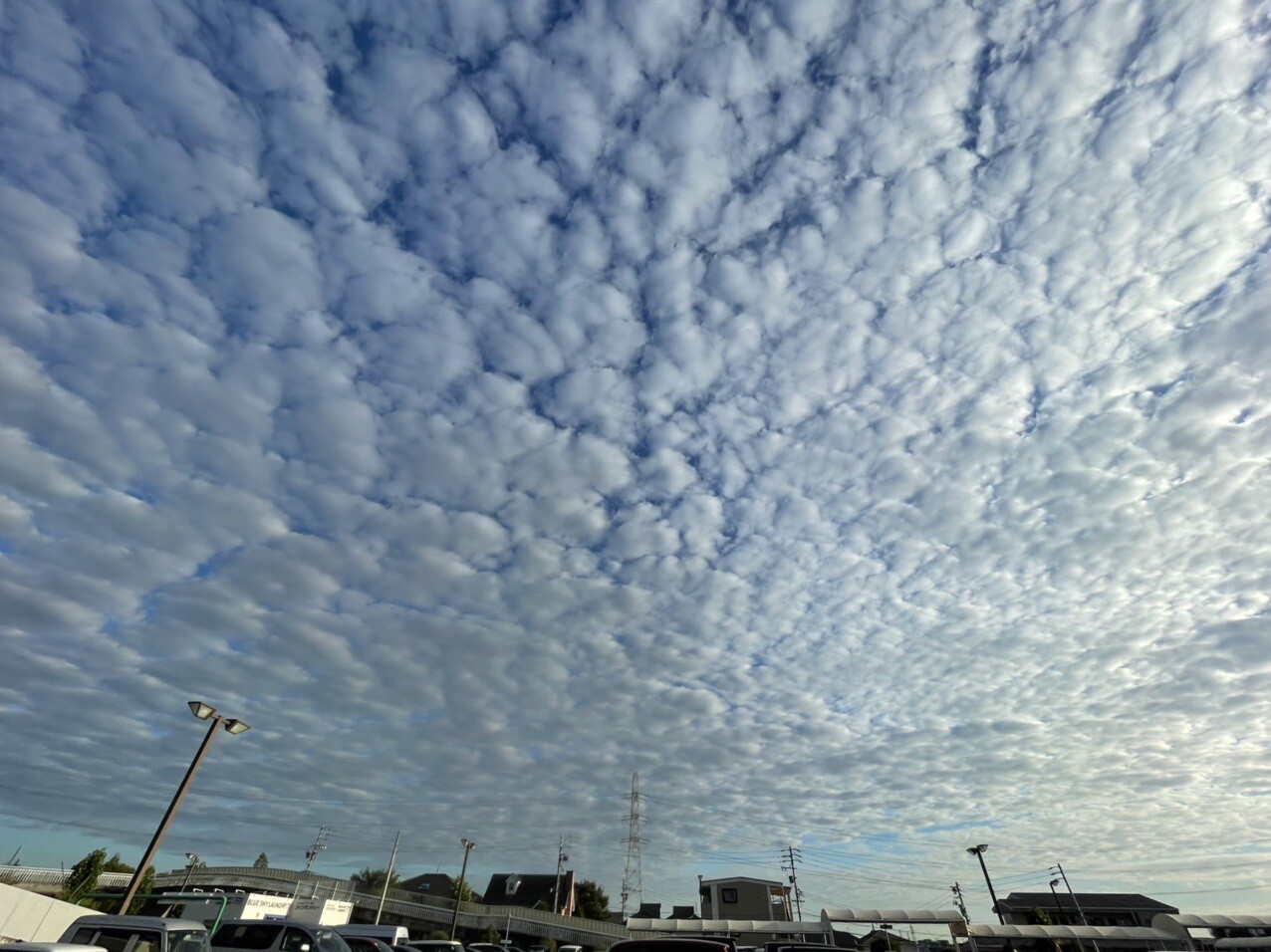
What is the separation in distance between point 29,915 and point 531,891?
2490 inches

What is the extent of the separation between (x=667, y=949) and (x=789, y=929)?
4851cm

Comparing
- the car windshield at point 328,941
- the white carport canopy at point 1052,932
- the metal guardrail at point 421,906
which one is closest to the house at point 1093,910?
the white carport canopy at point 1052,932

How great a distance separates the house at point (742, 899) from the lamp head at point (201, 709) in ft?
204

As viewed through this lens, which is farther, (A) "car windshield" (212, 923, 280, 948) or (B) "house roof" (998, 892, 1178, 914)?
(B) "house roof" (998, 892, 1178, 914)

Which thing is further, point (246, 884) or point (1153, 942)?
point (246, 884)

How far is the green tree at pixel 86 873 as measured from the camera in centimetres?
4025

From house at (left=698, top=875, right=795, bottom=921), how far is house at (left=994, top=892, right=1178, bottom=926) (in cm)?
2224

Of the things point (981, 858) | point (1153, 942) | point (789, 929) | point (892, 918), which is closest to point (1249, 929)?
point (1153, 942)

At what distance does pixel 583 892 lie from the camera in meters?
74.2

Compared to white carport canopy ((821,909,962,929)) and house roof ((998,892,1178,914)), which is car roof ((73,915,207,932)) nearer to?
white carport canopy ((821,909,962,929))

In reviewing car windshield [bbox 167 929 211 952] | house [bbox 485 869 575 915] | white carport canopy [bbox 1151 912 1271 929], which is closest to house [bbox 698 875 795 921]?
house [bbox 485 869 575 915]

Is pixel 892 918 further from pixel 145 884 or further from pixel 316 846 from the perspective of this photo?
pixel 316 846

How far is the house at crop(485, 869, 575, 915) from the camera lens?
231 feet

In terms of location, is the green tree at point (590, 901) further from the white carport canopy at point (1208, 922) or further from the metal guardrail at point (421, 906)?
the white carport canopy at point (1208, 922)
